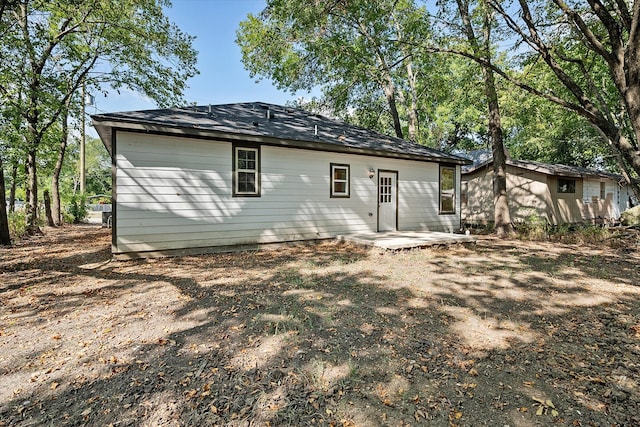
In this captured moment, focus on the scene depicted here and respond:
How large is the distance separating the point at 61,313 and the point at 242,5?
13.1 meters

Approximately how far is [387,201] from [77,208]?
16.3m

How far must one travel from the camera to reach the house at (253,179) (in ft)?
21.4

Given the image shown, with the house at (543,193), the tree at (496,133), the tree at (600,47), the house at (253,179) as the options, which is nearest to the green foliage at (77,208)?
the house at (253,179)

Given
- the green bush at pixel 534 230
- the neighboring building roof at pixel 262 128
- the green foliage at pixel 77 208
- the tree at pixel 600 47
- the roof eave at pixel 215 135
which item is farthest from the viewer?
the green foliage at pixel 77 208

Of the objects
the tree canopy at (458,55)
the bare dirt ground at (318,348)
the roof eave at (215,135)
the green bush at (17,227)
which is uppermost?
the tree canopy at (458,55)

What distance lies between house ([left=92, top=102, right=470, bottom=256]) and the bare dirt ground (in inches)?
60.9

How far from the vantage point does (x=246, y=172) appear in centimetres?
778

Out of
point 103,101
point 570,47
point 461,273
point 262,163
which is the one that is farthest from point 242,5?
point 461,273

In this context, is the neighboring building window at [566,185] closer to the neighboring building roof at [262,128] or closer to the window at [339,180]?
the neighboring building roof at [262,128]

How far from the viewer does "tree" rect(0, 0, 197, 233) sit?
959 centimetres

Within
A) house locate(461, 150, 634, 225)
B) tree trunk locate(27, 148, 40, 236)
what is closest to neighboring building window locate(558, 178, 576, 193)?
house locate(461, 150, 634, 225)

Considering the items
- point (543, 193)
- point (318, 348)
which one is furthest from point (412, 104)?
point (318, 348)

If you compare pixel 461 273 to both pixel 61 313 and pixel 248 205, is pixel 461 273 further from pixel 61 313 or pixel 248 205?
pixel 61 313

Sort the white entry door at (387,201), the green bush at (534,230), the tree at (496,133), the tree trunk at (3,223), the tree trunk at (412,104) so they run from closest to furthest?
1. the tree trunk at (3,223)
2. the tree at (496,133)
3. the white entry door at (387,201)
4. the green bush at (534,230)
5. the tree trunk at (412,104)
